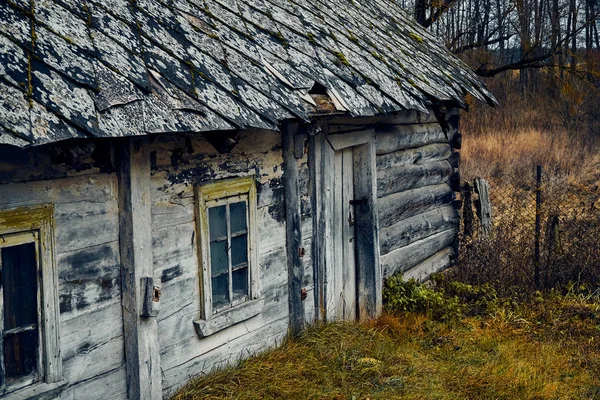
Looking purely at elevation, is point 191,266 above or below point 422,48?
below

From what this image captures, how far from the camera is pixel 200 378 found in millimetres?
5191

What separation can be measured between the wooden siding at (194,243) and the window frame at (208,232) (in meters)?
0.05

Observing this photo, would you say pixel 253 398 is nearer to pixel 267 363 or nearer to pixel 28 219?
pixel 267 363

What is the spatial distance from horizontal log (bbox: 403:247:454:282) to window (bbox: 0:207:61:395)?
513 centimetres

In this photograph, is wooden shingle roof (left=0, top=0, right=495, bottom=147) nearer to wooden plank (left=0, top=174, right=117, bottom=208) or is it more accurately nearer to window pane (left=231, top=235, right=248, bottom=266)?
wooden plank (left=0, top=174, right=117, bottom=208)

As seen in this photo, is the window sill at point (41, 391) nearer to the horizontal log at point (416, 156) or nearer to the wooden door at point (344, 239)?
the wooden door at point (344, 239)

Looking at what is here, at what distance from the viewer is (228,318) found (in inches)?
215

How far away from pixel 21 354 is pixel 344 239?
3901 mm

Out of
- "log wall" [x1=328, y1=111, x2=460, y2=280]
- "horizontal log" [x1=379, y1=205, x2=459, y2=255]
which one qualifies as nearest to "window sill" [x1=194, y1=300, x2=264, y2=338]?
"log wall" [x1=328, y1=111, x2=460, y2=280]

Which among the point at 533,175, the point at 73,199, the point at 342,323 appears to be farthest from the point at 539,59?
the point at 73,199

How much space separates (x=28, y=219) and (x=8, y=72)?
851 mm

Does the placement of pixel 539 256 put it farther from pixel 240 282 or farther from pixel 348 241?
pixel 240 282

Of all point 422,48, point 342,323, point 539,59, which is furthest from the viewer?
point 539,59

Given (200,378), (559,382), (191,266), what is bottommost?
(559,382)
